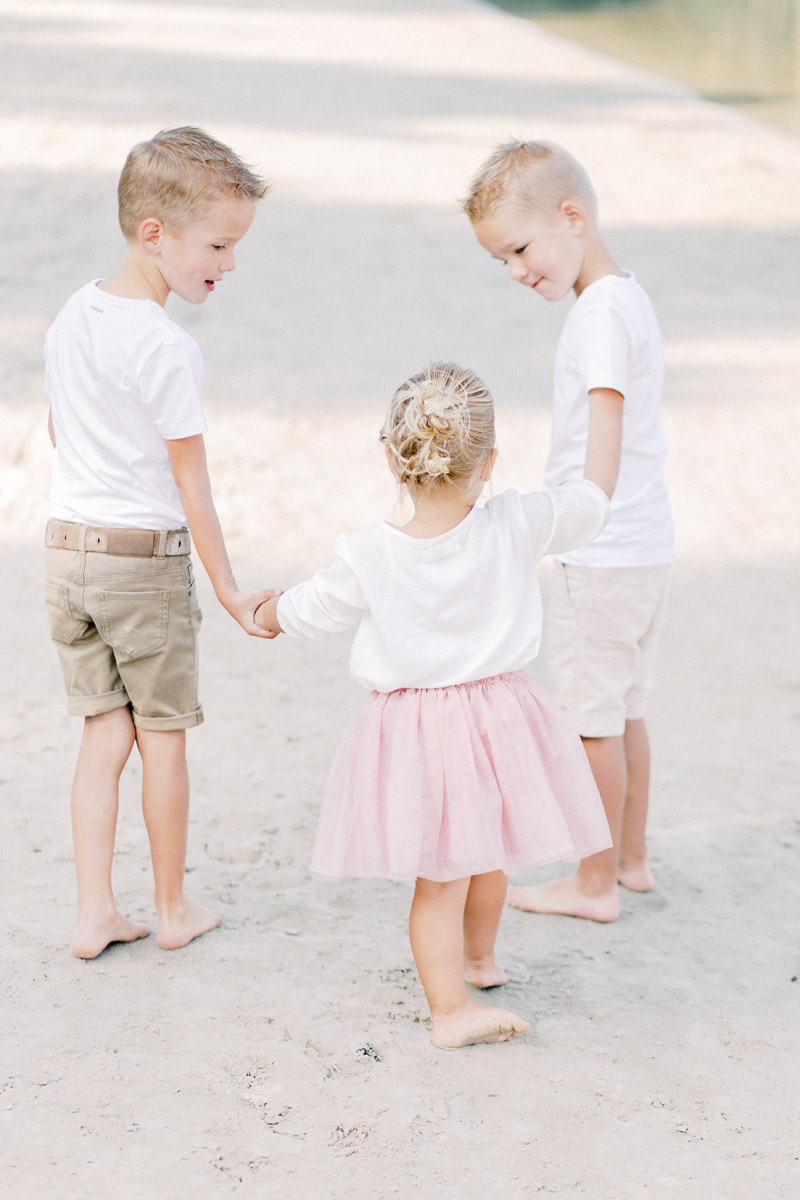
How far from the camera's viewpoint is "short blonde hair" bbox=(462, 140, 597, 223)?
242 centimetres

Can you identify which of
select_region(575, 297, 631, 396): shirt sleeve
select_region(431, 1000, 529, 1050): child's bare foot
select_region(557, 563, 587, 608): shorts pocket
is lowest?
select_region(431, 1000, 529, 1050): child's bare foot

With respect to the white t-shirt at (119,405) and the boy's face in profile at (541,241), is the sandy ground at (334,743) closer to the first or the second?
the white t-shirt at (119,405)

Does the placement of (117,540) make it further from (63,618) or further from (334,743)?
(334,743)

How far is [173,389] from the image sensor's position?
85.4 inches

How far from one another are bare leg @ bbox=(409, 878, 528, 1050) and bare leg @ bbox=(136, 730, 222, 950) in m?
0.49

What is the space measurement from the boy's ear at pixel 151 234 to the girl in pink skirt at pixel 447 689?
523mm

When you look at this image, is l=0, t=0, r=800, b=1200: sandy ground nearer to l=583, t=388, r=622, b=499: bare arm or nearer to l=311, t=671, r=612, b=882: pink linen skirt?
l=311, t=671, r=612, b=882: pink linen skirt

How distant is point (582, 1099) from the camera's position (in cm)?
204

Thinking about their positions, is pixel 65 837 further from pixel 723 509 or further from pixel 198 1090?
pixel 723 509

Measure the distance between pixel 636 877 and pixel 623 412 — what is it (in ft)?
3.32

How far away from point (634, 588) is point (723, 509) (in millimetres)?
2648

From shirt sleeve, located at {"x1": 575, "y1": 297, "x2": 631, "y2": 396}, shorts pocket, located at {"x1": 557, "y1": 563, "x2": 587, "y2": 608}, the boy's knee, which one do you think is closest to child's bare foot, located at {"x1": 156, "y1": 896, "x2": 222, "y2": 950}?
the boy's knee

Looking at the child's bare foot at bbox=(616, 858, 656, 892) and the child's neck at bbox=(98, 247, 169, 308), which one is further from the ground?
the child's neck at bbox=(98, 247, 169, 308)

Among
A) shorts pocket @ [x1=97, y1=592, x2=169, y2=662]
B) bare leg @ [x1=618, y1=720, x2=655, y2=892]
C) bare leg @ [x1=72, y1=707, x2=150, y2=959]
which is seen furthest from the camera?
bare leg @ [x1=618, y1=720, x2=655, y2=892]
